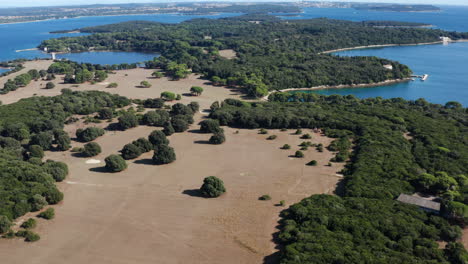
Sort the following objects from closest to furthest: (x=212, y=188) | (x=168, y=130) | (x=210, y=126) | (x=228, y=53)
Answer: (x=212, y=188), (x=168, y=130), (x=210, y=126), (x=228, y=53)

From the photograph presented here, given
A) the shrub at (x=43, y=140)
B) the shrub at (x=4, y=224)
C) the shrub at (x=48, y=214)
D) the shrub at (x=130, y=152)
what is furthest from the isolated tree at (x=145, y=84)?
the shrub at (x=4, y=224)

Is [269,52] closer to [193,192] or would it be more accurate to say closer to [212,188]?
[193,192]

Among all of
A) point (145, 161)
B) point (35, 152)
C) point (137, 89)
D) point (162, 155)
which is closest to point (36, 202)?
point (35, 152)

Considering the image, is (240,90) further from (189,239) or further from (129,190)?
(189,239)

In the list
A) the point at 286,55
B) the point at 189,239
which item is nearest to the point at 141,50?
the point at 286,55

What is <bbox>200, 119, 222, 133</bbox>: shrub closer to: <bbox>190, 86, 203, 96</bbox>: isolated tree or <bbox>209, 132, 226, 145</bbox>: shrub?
<bbox>209, 132, 226, 145</bbox>: shrub

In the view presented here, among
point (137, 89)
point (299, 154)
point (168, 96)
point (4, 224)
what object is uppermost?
point (168, 96)
